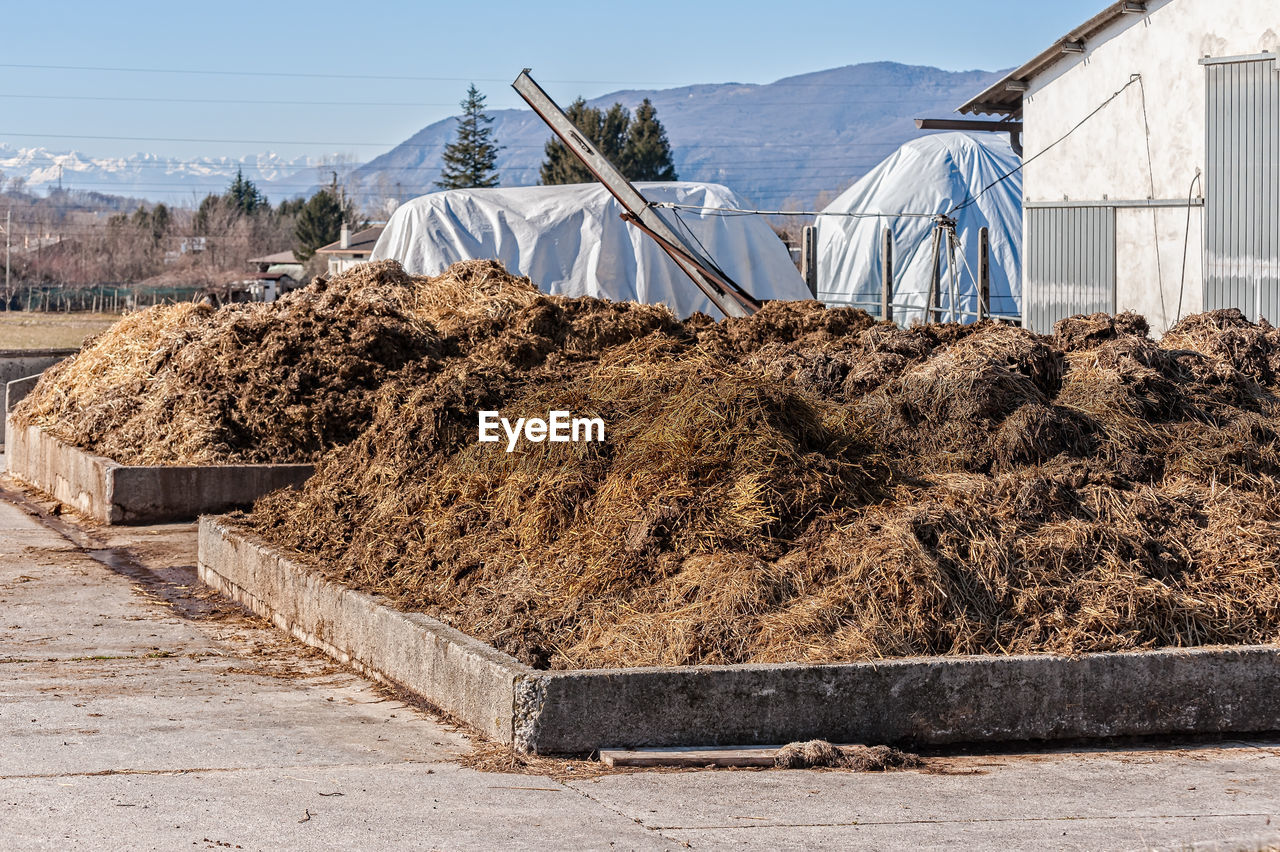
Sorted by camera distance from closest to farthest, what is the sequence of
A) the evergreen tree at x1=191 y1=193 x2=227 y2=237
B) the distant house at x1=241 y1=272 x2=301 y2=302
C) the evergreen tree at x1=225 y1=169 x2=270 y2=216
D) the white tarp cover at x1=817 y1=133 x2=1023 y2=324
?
the white tarp cover at x1=817 y1=133 x2=1023 y2=324 < the distant house at x1=241 y1=272 x2=301 y2=302 < the evergreen tree at x1=191 y1=193 x2=227 y2=237 < the evergreen tree at x1=225 y1=169 x2=270 y2=216

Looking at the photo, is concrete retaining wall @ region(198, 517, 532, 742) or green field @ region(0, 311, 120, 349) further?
green field @ region(0, 311, 120, 349)

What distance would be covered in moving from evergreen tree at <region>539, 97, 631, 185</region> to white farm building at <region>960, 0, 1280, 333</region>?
63114 millimetres

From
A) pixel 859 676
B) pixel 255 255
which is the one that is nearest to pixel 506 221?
pixel 859 676

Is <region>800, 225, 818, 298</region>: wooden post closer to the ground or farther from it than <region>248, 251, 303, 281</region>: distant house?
closer to the ground

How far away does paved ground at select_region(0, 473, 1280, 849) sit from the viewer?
467 cm

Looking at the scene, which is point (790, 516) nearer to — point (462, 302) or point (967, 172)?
point (462, 302)

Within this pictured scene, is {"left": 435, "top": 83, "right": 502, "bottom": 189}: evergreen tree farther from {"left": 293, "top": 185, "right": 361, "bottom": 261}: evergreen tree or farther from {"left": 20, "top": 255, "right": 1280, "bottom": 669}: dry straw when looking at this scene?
{"left": 20, "top": 255, "right": 1280, "bottom": 669}: dry straw

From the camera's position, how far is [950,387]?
8.41m

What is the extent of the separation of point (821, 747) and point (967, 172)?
123 feet

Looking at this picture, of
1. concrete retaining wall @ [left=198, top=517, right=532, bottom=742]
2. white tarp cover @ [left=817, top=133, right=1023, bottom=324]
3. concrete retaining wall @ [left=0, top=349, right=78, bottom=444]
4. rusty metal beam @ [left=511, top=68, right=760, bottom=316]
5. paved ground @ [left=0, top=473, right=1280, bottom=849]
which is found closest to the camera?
paved ground @ [left=0, top=473, right=1280, bottom=849]

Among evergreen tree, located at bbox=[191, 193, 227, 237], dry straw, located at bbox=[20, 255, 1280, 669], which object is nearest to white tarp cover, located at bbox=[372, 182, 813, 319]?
dry straw, located at bbox=[20, 255, 1280, 669]

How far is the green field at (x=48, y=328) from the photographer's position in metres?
41.2

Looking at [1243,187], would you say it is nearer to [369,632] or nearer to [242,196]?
[369,632]

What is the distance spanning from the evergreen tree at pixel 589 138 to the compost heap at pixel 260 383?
6498 centimetres
